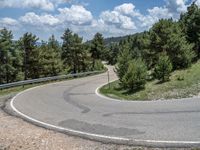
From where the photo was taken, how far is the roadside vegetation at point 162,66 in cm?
2297

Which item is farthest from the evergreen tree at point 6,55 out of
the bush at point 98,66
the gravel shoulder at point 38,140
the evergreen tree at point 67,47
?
the gravel shoulder at point 38,140

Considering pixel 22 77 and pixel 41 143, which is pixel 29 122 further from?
pixel 22 77

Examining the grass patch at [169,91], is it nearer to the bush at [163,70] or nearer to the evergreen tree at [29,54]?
the bush at [163,70]

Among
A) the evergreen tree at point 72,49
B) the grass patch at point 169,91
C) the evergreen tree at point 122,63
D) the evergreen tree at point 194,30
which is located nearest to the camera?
the grass patch at point 169,91

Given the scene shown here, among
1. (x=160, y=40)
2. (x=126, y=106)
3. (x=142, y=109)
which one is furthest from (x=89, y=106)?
(x=160, y=40)

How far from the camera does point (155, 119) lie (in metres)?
12.8

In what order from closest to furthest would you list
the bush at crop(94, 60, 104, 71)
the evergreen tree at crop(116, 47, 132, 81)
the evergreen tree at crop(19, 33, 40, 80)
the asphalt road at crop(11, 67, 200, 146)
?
the asphalt road at crop(11, 67, 200, 146) → the evergreen tree at crop(116, 47, 132, 81) → the evergreen tree at crop(19, 33, 40, 80) → the bush at crop(94, 60, 104, 71)

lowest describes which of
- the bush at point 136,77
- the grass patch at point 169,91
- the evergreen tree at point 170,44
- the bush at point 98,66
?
the bush at point 98,66

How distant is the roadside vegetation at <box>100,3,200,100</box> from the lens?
904 inches

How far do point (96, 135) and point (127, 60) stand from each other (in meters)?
20.8

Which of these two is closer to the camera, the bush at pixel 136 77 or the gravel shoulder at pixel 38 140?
the gravel shoulder at pixel 38 140

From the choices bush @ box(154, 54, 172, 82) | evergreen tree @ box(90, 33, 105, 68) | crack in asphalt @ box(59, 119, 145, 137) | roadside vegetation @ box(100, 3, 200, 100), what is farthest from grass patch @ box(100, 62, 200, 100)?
evergreen tree @ box(90, 33, 105, 68)

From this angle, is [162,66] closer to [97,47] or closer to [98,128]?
[98,128]

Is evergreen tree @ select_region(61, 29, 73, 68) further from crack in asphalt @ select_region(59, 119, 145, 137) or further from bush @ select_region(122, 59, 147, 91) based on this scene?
crack in asphalt @ select_region(59, 119, 145, 137)
